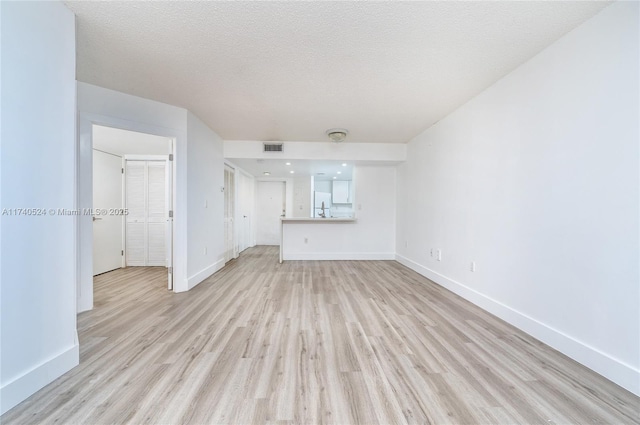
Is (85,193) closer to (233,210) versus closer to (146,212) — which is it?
Answer: (146,212)

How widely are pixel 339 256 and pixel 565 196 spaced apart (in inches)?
159

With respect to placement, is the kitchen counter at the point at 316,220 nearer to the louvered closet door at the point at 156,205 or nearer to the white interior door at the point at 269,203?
the white interior door at the point at 269,203

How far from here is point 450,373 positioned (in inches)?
61.1

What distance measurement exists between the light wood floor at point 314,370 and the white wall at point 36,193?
19 centimetres


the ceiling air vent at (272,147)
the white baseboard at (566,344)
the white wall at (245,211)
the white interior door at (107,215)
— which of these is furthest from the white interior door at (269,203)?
the white baseboard at (566,344)

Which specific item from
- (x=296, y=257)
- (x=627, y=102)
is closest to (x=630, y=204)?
(x=627, y=102)

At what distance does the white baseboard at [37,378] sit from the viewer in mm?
1251

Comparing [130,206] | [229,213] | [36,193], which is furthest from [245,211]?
[36,193]

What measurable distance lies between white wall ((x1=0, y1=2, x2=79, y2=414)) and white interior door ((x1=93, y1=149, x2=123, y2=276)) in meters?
3.11

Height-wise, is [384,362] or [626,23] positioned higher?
[626,23]

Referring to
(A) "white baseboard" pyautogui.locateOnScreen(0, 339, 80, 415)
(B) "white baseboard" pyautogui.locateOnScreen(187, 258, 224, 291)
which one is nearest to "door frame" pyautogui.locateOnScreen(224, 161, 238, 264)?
(B) "white baseboard" pyautogui.locateOnScreen(187, 258, 224, 291)

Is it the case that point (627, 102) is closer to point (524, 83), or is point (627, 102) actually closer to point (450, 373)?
point (524, 83)

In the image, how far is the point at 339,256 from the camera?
5434 mm

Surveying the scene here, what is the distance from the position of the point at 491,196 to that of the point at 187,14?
9.99ft
